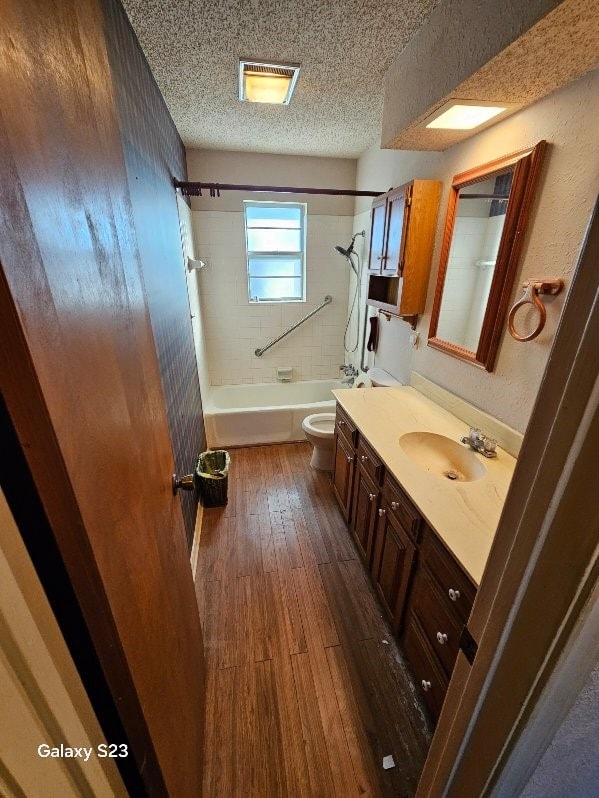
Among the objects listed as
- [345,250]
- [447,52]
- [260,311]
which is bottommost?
[260,311]

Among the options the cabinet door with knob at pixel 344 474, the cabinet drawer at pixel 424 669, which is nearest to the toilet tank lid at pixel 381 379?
the cabinet door with knob at pixel 344 474

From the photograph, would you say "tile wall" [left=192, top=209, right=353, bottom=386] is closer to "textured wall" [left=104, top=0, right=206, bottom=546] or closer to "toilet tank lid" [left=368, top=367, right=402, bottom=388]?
"textured wall" [left=104, top=0, right=206, bottom=546]

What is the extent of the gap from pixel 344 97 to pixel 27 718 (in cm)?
278

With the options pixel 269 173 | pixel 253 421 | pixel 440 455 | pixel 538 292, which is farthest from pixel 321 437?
pixel 269 173

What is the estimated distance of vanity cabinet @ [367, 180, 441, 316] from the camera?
5.94ft

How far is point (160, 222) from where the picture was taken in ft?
5.86

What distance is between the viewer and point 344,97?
193 centimetres

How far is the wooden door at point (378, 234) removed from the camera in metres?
2.14

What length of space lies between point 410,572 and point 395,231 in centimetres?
191

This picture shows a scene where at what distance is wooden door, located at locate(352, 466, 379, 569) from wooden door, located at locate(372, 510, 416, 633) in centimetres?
7

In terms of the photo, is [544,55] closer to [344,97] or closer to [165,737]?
[344,97]

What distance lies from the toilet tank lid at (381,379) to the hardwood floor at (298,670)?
1072mm

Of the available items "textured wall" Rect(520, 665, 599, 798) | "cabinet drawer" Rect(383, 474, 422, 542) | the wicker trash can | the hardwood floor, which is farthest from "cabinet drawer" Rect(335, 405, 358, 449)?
"textured wall" Rect(520, 665, 599, 798)

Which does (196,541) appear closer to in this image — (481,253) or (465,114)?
(481,253)
